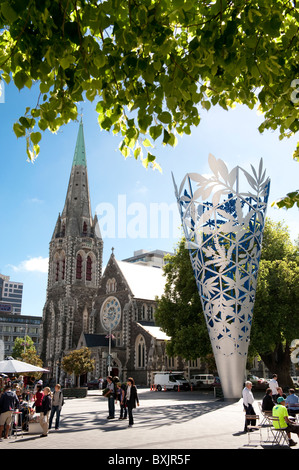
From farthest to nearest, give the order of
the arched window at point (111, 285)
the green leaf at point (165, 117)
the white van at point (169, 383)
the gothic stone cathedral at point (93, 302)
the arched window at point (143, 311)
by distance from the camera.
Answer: the arched window at point (111, 285) → the arched window at point (143, 311) → the gothic stone cathedral at point (93, 302) → the white van at point (169, 383) → the green leaf at point (165, 117)

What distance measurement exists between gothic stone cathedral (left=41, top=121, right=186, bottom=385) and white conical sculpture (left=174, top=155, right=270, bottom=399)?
943 inches

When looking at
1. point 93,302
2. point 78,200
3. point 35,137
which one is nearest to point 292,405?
point 35,137

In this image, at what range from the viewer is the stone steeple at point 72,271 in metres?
62.8

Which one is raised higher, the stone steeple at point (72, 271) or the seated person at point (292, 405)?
the stone steeple at point (72, 271)

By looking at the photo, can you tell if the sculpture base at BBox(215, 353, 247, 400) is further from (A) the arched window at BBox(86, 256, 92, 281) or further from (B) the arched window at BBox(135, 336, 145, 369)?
(A) the arched window at BBox(86, 256, 92, 281)

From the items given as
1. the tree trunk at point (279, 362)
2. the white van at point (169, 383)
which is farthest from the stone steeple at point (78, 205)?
the tree trunk at point (279, 362)

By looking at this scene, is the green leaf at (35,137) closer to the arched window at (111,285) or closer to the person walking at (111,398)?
the person walking at (111,398)

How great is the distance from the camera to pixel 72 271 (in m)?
65.2

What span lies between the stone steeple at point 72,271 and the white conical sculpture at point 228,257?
41.9 metres

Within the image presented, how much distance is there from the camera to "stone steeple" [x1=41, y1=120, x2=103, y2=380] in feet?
206

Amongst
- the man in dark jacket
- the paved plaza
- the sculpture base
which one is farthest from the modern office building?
the man in dark jacket

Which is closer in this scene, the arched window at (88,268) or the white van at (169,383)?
the white van at (169,383)

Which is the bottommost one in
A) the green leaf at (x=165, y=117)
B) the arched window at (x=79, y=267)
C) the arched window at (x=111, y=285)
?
the green leaf at (x=165, y=117)
